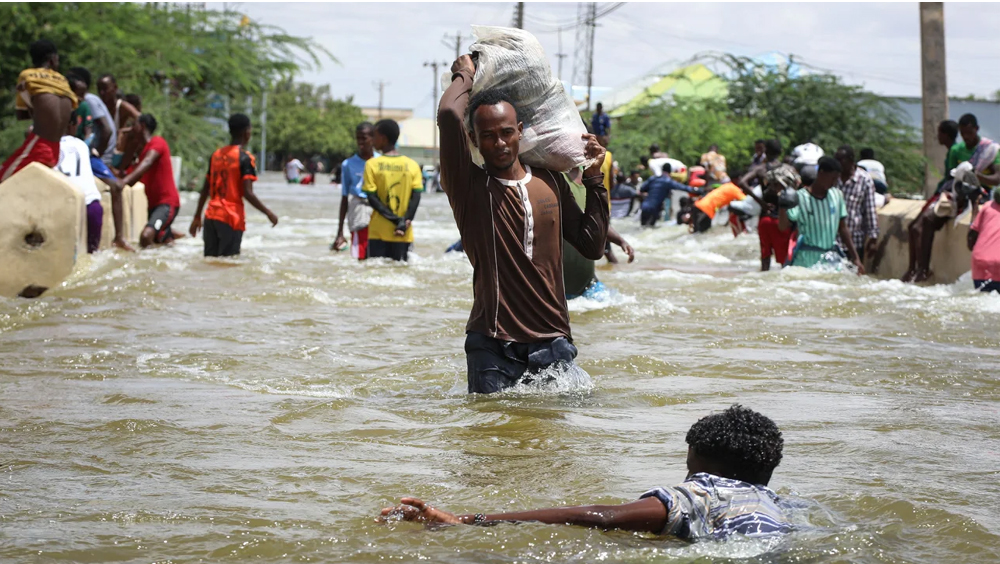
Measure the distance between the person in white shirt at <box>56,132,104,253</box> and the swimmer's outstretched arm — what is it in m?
7.41

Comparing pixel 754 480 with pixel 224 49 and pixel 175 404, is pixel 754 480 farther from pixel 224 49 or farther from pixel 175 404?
pixel 224 49

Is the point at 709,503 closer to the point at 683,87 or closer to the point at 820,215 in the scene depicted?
the point at 820,215

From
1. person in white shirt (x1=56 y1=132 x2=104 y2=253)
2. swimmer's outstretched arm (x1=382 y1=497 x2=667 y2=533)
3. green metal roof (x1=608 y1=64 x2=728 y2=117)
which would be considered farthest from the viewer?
green metal roof (x1=608 y1=64 x2=728 y2=117)

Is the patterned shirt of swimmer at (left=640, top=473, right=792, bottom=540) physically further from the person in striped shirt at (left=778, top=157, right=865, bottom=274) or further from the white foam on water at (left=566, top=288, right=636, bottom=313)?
the person in striped shirt at (left=778, top=157, right=865, bottom=274)

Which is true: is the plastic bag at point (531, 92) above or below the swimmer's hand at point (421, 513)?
above

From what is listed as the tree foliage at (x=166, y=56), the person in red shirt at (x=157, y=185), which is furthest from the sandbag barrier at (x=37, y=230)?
the tree foliage at (x=166, y=56)

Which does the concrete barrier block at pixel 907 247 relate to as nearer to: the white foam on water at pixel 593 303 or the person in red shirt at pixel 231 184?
the white foam on water at pixel 593 303

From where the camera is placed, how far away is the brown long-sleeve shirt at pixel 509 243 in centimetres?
500

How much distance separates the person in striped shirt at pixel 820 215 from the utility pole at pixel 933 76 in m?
4.59

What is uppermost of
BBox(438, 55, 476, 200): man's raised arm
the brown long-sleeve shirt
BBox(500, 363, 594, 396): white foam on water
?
BBox(438, 55, 476, 200): man's raised arm

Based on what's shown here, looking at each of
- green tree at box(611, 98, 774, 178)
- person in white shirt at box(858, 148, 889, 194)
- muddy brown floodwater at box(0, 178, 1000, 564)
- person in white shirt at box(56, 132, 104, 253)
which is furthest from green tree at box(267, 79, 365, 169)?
muddy brown floodwater at box(0, 178, 1000, 564)

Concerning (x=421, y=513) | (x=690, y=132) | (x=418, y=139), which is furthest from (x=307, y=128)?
(x=421, y=513)

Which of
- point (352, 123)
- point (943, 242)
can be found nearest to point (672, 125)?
point (943, 242)

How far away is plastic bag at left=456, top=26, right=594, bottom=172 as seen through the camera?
500 centimetres
